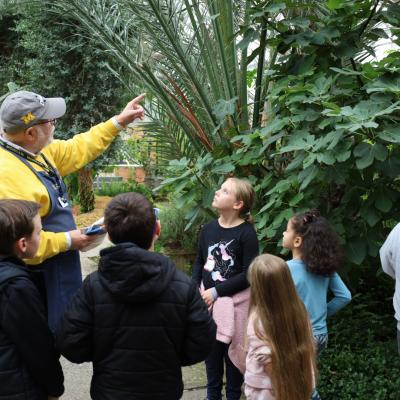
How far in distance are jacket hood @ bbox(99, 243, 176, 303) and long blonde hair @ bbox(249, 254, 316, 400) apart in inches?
20.0

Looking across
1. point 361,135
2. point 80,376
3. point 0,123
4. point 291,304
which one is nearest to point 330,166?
Result: point 361,135

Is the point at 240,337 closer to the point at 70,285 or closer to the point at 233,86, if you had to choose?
the point at 70,285

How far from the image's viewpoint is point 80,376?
13.1 feet

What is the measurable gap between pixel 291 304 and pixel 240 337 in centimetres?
88

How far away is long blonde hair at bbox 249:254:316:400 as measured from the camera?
90.7 inches

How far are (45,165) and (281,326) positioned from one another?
1.36 m

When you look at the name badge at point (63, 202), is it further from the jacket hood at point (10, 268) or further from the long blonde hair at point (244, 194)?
the long blonde hair at point (244, 194)

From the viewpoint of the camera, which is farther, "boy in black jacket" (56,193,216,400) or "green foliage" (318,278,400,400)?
"green foliage" (318,278,400,400)

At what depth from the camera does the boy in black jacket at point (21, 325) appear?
199 cm

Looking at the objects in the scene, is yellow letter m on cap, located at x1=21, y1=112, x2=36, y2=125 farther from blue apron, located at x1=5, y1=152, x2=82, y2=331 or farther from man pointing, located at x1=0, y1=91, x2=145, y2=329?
blue apron, located at x1=5, y1=152, x2=82, y2=331

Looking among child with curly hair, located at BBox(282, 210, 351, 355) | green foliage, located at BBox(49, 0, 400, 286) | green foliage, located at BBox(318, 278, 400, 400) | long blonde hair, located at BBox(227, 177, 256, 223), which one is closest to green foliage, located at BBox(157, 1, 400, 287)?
green foliage, located at BBox(49, 0, 400, 286)

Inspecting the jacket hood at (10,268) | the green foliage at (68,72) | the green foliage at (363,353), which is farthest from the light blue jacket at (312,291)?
the green foliage at (68,72)

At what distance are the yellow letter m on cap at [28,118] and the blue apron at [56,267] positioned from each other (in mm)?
166

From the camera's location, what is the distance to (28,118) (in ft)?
8.27
